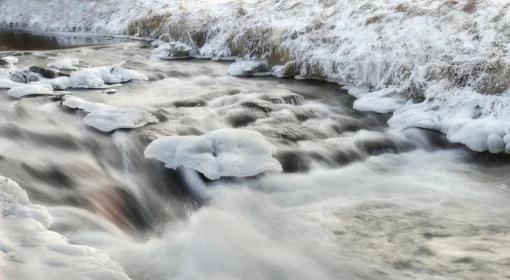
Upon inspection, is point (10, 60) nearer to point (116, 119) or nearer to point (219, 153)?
point (116, 119)

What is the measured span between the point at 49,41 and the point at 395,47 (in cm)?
1419

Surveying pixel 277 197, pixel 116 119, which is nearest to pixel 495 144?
pixel 277 197

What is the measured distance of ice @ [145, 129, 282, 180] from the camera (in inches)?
235

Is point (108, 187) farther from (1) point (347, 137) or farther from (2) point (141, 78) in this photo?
(2) point (141, 78)

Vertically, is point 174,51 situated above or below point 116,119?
above

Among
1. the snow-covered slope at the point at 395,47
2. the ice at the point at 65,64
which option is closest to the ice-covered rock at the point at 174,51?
the snow-covered slope at the point at 395,47

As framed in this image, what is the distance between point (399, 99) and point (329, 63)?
89.0 inches

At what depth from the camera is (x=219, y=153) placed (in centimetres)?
625

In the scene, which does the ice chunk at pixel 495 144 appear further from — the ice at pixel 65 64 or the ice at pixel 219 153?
the ice at pixel 65 64

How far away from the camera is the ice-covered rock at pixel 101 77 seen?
32.5ft

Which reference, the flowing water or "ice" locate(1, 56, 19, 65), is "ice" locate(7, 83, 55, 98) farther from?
"ice" locate(1, 56, 19, 65)

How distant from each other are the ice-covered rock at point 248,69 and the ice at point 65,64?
3718 mm

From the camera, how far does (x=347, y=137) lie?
770 cm

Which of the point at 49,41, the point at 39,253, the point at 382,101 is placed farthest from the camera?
the point at 49,41
